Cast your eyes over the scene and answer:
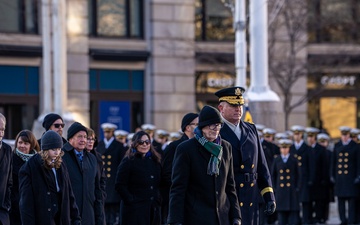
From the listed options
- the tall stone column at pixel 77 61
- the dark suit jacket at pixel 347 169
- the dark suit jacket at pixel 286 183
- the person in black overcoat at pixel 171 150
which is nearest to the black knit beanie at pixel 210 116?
the person in black overcoat at pixel 171 150

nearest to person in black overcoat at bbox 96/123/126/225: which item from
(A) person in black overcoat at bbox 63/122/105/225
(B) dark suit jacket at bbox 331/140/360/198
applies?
(B) dark suit jacket at bbox 331/140/360/198

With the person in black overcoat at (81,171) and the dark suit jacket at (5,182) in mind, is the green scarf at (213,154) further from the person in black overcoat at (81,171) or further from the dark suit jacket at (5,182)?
the dark suit jacket at (5,182)

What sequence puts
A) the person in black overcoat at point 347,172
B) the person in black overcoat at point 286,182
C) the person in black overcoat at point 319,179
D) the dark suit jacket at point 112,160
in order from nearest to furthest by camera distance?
the dark suit jacket at point 112,160 → the person in black overcoat at point 286,182 → the person in black overcoat at point 347,172 → the person in black overcoat at point 319,179

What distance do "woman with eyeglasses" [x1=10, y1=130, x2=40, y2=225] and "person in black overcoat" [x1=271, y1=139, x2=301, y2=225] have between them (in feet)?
28.7

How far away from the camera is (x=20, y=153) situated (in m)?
12.9

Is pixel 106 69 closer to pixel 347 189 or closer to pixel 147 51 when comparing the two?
pixel 147 51

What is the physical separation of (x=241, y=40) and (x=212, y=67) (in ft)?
32.5

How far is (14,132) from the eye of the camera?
29734 millimetres

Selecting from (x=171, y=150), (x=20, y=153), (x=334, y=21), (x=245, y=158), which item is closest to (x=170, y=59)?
(x=334, y=21)

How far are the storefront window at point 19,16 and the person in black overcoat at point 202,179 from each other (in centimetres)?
1990

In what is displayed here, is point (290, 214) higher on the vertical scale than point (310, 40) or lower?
lower

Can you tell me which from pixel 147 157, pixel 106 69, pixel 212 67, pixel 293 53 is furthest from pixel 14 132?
pixel 147 157

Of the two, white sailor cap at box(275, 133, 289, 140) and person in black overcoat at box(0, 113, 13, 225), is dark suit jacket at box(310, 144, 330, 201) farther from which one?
person in black overcoat at box(0, 113, 13, 225)

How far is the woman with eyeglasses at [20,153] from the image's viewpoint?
42.2 ft
